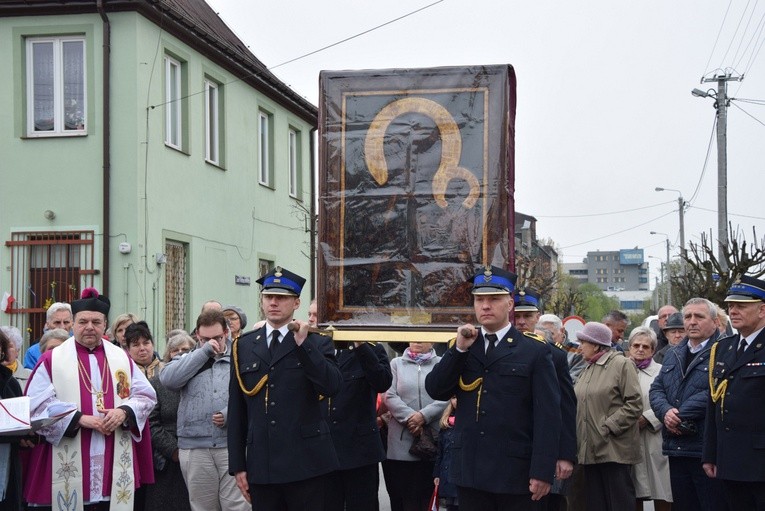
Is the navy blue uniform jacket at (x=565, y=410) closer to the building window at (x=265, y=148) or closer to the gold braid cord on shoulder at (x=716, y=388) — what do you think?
the gold braid cord on shoulder at (x=716, y=388)

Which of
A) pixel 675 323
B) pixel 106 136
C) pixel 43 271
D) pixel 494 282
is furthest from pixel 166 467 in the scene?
pixel 106 136

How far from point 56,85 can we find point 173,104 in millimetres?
2311

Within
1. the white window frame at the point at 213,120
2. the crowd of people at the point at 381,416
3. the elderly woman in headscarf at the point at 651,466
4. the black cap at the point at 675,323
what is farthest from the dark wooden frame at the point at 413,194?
the white window frame at the point at 213,120

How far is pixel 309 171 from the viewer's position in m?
28.8

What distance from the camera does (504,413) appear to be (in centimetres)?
661

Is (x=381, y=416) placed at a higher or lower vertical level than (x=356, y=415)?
lower

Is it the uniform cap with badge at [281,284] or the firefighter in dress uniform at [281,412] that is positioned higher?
the uniform cap with badge at [281,284]

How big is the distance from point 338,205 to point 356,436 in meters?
1.97

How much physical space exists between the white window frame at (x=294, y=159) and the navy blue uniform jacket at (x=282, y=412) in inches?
832

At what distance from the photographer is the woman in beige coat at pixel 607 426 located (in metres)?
9.26

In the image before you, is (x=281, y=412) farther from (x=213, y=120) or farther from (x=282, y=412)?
(x=213, y=120)

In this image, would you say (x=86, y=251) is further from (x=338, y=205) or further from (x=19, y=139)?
(x=338, y=205)

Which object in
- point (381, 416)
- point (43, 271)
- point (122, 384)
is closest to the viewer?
point (122, 384)

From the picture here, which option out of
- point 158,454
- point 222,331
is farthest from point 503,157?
point 158,454
